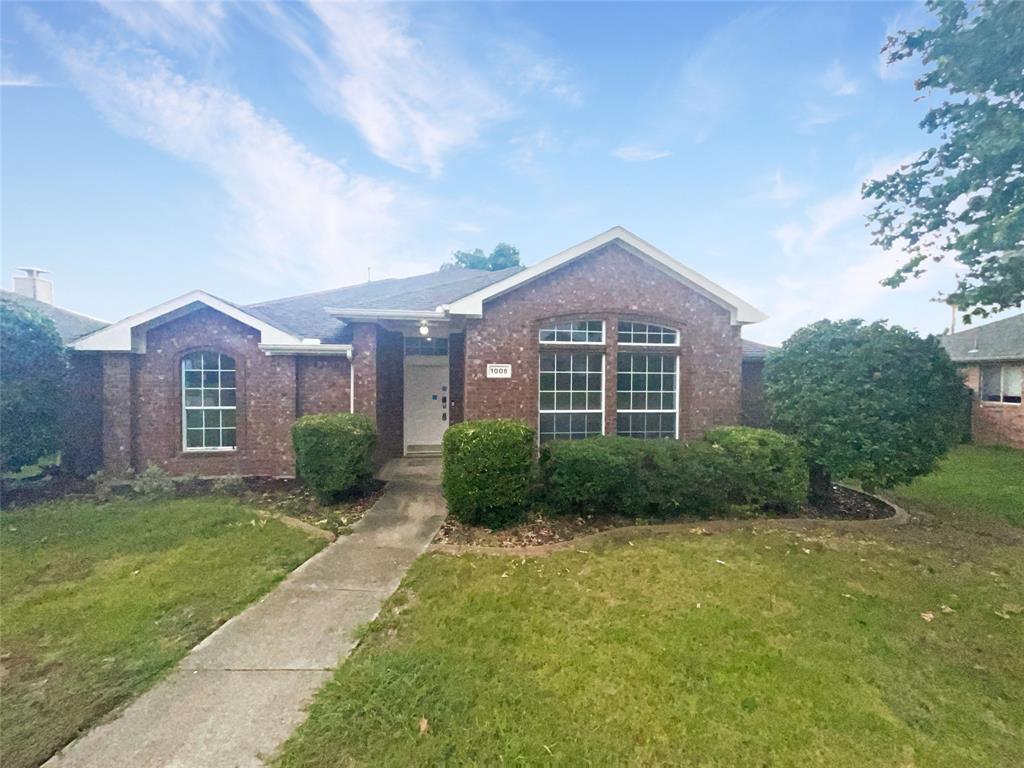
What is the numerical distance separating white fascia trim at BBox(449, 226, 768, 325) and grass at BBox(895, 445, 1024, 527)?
14.4 feet

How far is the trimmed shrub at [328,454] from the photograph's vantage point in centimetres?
723

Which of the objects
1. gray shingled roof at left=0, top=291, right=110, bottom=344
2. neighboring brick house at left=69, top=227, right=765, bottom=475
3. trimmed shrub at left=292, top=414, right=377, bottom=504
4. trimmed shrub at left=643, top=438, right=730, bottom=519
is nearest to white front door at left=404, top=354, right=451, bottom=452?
neighboring brick house at left=69, top=227, right=765, bottom=475

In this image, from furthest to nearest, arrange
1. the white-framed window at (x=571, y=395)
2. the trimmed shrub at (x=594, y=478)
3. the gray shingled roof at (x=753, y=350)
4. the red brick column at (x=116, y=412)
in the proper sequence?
the gray shingled roof at (x=753, y=350), the red brick column at (x=116, y=412), the white-framed window at (x=571, y=395), the trimmed shrub at (x=594, y=478)

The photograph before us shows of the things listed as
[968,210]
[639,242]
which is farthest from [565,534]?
[968,210]

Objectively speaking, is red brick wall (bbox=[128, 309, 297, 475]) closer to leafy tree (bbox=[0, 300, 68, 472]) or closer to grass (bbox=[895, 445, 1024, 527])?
leafy tree (bbox=[0, 300, 68, 472])

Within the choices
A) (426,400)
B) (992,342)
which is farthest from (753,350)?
(992,342)

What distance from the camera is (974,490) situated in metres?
9.43

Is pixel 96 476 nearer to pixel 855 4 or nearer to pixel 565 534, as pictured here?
pixel 565 534

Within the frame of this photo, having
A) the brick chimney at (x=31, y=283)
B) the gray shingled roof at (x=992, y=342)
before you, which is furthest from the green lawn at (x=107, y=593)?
the gray shingled roof at (x=992, y=342)

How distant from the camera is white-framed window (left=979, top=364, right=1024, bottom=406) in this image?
15.3 metres

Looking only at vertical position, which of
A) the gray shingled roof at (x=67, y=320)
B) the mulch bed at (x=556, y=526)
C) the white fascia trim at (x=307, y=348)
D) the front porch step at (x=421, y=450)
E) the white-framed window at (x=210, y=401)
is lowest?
the mulch bed at (x=556, y=526)

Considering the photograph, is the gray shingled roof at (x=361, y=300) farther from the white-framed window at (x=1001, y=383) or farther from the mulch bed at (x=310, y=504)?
the white-framed window at (x=1001, y=383)

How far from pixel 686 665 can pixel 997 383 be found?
21.3 metres

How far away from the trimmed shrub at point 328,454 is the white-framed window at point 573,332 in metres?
4.09
